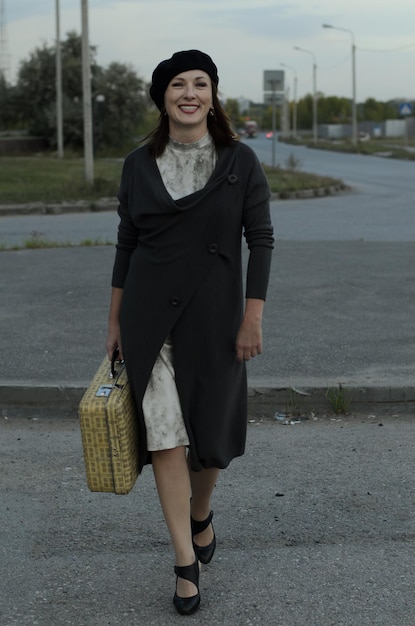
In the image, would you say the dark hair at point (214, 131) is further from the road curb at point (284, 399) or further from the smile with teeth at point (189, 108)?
the road curb at point (284, 399)

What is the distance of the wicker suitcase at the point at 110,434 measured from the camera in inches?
147

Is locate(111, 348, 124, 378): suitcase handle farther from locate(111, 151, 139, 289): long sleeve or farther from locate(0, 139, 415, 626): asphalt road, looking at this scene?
locate(0, 139, 415, 626): asphalt road

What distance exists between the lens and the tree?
47625mm

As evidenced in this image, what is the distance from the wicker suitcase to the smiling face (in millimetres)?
866

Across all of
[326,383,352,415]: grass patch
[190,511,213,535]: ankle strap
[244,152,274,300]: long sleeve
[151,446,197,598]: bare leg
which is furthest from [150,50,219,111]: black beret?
[326,383,352,415]: grass patch

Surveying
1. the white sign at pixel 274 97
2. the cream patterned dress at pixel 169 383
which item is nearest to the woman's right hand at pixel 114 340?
the cream patterned dress at pixel 169 383

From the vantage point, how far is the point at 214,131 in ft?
12.9

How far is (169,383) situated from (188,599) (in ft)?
2.39

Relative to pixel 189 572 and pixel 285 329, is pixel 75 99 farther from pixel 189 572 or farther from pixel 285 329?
pixel 189 572

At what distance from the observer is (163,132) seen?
3.95 metres

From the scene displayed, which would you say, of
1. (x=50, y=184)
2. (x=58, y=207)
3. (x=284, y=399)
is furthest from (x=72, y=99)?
(x=284, y=399)

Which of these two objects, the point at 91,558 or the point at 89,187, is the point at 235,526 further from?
the point at 89,187

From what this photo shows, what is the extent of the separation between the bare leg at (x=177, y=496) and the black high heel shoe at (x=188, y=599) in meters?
0.01

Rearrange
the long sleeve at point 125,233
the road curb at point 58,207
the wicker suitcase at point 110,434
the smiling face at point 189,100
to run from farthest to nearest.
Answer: the road curb at point 58,207, the long sleeve at point 125,233, the smiling face at point 189,100, the wicker suitcase at point 110,434
